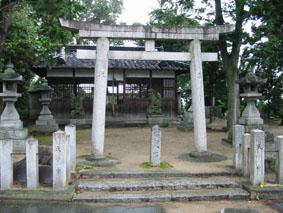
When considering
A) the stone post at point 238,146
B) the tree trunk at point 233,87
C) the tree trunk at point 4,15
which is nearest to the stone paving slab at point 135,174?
the stone post at point 238,146

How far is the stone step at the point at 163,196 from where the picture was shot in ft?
27.3

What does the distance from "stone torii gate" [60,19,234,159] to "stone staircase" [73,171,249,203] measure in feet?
6.23

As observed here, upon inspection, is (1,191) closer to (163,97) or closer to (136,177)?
(136,177)

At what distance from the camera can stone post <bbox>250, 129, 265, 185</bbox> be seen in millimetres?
8828

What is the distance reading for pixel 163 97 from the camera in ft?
85.3

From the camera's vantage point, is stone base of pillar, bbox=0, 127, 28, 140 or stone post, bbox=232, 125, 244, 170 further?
stone base of pillar, bbox=0, 127, 28, 140

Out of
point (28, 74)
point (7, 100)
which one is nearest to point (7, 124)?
point (7, 100)

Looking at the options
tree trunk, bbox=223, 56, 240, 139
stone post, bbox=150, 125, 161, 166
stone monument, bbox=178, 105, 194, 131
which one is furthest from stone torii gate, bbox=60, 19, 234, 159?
stone monument, bbox=178, 105, 194, 131

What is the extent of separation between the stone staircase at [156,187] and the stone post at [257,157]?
474mm

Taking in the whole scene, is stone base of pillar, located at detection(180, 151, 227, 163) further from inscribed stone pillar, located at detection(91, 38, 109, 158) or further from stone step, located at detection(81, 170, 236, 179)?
inscribed stone pillar, located at detection(91, 38, 109, 158)

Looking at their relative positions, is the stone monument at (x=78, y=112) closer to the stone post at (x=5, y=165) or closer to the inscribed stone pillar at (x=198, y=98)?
the inscribed stone pillar at (x=198, y=98)

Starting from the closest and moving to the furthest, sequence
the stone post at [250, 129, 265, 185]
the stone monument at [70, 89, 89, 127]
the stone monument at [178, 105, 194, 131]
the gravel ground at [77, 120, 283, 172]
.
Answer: the stone post at [250, 129, 265, 185], the gravel ground at [77, 120, 283, 172], the stone monument at [178, 105, 194, 131], the stone monument at [70, 89, 89, 127]

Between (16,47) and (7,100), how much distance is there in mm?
3019

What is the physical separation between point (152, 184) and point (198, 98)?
13.0ft
